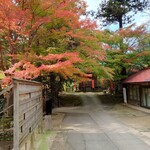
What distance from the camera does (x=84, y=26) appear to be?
11445 mm

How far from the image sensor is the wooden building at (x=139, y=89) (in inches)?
634

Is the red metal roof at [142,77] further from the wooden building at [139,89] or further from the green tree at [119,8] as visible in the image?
the green tree at [119,8]

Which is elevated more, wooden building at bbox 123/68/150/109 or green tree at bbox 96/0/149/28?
green tree at bbox 96/0/149/28

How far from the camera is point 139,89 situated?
17953 millimetres

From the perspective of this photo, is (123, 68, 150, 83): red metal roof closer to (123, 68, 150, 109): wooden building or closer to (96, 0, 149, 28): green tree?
(123, 68, 150, 109): wooden building

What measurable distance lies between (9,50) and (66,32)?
3068 millimetres

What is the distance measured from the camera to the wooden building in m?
16.1

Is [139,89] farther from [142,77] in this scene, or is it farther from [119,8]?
[119,8]

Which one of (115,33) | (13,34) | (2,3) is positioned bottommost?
(13,34)

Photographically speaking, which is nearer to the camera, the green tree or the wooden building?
the wooden building

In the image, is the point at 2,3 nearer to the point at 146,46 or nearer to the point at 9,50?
the point at 9,50

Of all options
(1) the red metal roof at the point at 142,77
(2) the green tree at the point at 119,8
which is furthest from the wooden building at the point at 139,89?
(2) the green tree at the point at 119,8

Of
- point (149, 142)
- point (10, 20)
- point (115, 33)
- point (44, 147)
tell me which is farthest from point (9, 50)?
point (115, 33)

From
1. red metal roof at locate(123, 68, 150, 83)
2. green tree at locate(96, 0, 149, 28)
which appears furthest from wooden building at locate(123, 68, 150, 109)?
green tree at locate(96, 0, 149, 28)
